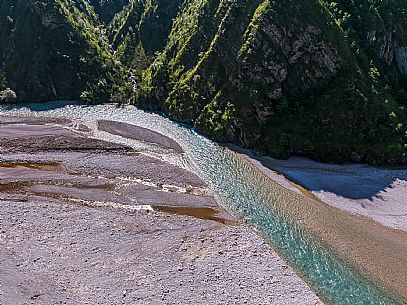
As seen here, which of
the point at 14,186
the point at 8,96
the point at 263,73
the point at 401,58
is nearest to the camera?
the point at 14,186

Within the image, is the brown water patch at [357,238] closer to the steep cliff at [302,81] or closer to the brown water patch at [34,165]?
the steep cliff at [302,81]

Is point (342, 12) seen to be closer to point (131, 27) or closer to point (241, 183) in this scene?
point (241, 183)

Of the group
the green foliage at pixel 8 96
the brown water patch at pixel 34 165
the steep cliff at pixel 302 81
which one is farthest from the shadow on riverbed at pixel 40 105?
the brown water patch at pixel 34 165

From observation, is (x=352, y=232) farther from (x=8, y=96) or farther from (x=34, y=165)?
(x=8, y=96)

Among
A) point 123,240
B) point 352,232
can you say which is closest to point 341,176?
point 352,232

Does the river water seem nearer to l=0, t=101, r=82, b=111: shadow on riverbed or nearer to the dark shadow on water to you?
l=0, t=101, r=82, b=111: shadow on riverbed

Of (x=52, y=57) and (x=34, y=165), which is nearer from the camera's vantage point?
(x=34, y=165)

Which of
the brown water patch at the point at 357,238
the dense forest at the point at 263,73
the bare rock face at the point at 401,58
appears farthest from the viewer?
the bare rock face at the point at 401,58
